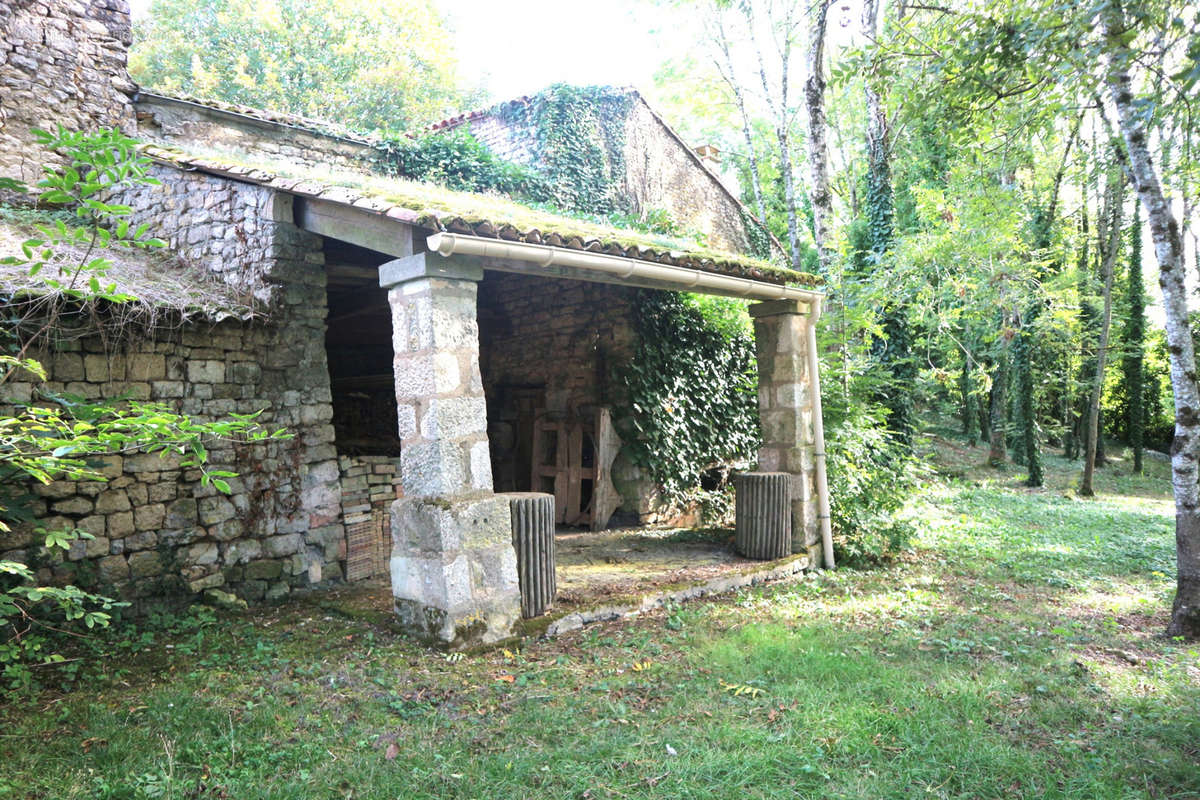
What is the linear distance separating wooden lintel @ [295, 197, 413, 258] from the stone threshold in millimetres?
2569

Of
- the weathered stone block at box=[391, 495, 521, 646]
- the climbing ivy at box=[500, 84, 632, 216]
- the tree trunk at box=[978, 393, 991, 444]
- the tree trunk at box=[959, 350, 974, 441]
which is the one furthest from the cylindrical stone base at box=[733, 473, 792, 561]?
the tree trunk at box=[978, 393, 991, 444]

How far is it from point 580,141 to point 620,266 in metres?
8.50

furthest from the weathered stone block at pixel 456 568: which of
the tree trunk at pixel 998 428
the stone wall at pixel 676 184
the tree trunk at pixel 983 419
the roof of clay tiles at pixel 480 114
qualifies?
the tree trunk at pixel 983 419

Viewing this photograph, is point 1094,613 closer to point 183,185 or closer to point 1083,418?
point 183,185

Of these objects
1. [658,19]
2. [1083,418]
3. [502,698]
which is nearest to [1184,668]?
[502,698]

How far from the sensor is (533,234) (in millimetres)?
4680

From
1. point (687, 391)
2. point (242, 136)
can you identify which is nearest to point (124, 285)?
point (687, 391)

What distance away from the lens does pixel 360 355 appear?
34.8ft

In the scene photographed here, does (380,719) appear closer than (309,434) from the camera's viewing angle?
Yes

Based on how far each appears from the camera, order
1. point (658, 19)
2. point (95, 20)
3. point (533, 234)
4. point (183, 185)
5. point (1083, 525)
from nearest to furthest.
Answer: point (533, 234) → point (183, 185) → point (95, 20) → point (1083, 525) → point (658, 19)

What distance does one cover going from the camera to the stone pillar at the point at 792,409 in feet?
22.9

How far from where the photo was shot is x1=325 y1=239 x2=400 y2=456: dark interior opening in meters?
6.90

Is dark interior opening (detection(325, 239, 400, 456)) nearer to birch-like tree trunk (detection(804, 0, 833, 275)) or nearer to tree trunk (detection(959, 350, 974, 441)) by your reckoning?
birch-like tree trunk (detection(804, 0, 833, 275))

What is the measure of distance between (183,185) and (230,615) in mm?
3799
